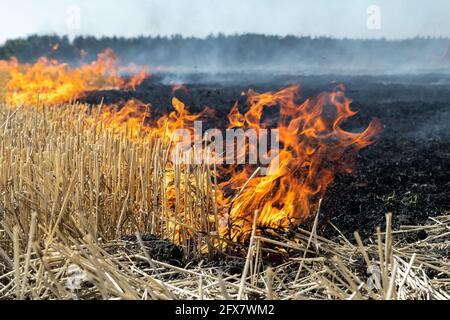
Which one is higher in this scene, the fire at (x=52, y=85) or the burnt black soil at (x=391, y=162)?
→ the fire at (x=52, y=85)

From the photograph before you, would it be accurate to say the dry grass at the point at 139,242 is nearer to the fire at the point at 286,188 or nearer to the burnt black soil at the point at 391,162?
the fire at the point at 286,188

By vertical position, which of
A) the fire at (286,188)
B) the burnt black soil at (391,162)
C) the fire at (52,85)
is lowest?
the burnt black soil at (391,162)

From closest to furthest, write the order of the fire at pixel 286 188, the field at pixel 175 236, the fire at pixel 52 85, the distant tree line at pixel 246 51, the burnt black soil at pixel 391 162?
the field at pixel 175 236 → the fire at pixel 286 188 → the burnt black soil at pixel 391 162 → the fire at pixel 52 85 → the distant tree line at pixel 246 51

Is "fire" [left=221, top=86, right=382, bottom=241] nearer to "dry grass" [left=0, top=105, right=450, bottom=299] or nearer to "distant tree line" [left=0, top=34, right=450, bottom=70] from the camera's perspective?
"dry grass" [left=0, top=105, right=450, bottom=299]

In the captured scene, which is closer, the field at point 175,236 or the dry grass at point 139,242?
the field at point 175,236

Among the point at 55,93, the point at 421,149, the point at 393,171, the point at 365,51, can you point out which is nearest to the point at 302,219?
the point at 393,171

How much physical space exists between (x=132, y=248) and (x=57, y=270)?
50 cm

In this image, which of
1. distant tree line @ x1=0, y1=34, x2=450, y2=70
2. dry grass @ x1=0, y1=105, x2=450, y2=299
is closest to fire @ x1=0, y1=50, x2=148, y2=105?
dry grass @ x1=0, y1=105, x2=450, y2=299

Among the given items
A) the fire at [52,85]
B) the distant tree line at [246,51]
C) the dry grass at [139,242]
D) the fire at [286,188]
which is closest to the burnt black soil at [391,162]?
the fire at [286,188]

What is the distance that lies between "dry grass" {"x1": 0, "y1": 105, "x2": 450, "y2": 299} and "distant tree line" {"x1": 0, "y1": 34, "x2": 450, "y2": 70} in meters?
27.1

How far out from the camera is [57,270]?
9.15ft

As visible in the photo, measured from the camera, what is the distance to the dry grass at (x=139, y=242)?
2643 millimetres

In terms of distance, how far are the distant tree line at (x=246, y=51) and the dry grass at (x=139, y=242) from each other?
27.1 m

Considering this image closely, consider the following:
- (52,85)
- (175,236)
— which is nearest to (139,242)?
(175,236)
